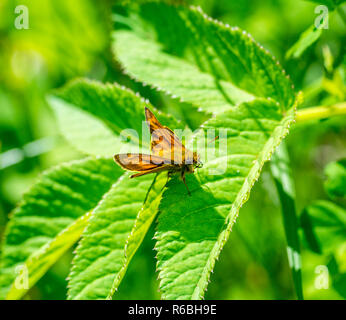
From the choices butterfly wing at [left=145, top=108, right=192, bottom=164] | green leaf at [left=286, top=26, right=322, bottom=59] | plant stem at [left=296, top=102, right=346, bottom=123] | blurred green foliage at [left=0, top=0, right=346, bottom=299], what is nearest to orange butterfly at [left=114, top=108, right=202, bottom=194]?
butterfly wing at [left=145, top=108, right=192, bottom=164]

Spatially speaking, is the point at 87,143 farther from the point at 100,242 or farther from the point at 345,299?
the point at 345,299

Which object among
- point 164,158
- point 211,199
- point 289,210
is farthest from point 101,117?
point 289,210

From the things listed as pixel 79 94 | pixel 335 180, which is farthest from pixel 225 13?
pixel 335 180

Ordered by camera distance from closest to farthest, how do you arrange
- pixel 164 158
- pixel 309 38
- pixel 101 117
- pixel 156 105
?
pixel 164 158 → pixel 309 38 → pixel 101 117 → pixel 156 105

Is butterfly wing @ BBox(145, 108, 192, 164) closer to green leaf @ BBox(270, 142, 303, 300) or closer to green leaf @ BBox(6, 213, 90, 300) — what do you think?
green leaf @ BBox(6, 213, 90, 300)

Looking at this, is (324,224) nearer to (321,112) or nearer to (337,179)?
(337,179)

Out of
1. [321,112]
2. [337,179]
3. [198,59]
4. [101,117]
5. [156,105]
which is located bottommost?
[337,179]
